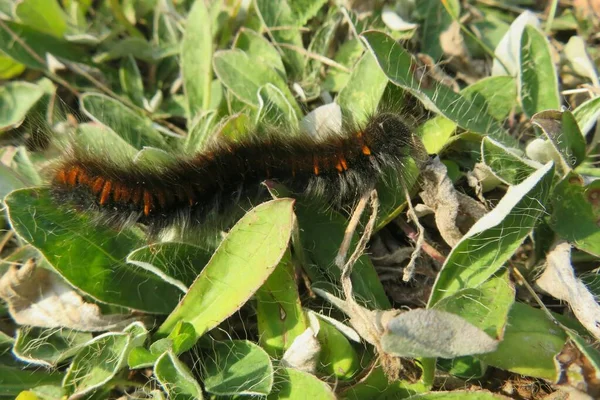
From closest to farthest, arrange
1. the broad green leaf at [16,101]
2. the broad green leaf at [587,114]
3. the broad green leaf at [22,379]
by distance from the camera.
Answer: the broad green leaf at [22,379] → the broad green leaf at [587,114] → the broad green leaf at [16,101]

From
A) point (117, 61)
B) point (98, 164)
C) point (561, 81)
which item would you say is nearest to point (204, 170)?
point (98, 164)

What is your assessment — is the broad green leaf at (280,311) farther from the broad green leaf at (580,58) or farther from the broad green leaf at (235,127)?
the broad green leaf at (580,58)

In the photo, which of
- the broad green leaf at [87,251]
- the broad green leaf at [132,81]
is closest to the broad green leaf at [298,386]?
the broad green leaf at [87,251]

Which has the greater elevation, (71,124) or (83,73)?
(83,73)

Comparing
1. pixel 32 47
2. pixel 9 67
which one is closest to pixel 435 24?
pixel 32 47

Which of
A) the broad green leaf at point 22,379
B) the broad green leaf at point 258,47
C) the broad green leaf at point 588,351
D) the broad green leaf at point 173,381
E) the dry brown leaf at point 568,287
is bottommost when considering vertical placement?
the broad green leaf at point 22,379

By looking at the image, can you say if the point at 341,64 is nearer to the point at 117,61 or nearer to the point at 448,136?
the point at 448,136
